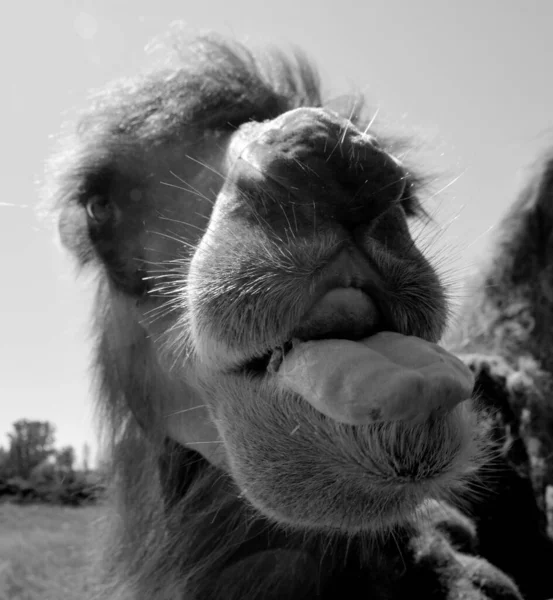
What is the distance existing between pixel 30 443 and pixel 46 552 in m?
1.14

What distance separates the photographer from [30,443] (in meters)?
6.28

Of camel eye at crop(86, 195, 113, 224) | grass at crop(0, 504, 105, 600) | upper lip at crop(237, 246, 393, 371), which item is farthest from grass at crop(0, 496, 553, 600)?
upper lip at crop(237, 246, 393, 371)

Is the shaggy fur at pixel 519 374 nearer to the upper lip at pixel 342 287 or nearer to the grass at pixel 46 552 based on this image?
the upper lip at pixel 342 287

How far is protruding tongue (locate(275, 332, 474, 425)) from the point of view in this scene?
1.11 m

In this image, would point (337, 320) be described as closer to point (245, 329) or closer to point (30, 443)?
point (245, 329)

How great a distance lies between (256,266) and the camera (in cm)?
136

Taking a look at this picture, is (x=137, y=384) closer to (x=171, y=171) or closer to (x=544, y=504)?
(x=171, y=171)

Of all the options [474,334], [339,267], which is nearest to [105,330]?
[339,267]

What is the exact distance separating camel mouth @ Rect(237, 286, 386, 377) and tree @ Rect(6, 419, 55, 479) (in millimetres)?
5443

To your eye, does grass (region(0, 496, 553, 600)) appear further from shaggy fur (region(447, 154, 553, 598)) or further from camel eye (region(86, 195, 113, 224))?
camel eye (region(86, 195, 113, 224))

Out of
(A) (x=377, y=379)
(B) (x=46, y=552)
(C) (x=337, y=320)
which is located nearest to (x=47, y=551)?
(B) (x=46, y=552)

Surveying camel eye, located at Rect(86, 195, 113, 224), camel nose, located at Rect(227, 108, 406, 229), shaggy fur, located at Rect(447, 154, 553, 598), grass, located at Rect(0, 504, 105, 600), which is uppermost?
camel eye, located at Rect(86, 195, 113, 224)

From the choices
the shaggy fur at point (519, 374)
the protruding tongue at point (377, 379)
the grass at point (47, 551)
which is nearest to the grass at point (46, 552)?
the grass at point (47, 551)

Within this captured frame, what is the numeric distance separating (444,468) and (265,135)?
37.7 inches
